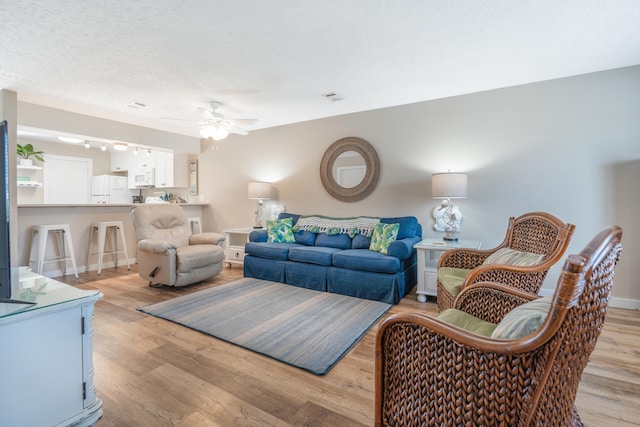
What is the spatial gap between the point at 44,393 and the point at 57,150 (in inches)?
281

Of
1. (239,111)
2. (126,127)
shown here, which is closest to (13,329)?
(239,111)

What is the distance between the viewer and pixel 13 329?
4.13 feet

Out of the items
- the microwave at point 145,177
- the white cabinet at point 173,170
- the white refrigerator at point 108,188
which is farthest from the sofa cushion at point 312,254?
the white refrigerator at point 108,188

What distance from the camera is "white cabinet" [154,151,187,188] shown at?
6.15 meters

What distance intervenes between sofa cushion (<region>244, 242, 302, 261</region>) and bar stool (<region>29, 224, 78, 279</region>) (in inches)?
96.4

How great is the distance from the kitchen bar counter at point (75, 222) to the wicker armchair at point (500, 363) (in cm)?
440

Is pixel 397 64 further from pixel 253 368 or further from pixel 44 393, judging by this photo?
pixel 44 393

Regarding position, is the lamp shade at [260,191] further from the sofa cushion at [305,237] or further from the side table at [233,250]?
the sofa cushion at [305,237]

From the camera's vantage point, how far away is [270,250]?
12.9ft

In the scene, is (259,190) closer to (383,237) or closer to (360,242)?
(360,242)

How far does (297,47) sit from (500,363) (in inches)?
99.3

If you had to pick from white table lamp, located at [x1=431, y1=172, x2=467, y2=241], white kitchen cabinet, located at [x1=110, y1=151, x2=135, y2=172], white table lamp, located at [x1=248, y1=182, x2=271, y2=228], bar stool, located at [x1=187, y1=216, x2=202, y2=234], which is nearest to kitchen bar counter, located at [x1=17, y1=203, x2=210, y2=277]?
bar stool, located at [x1=187, y1=216, x2=202, y2=234]

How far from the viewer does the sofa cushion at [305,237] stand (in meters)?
4.14

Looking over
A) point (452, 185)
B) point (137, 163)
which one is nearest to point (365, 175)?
point (452, 185)
